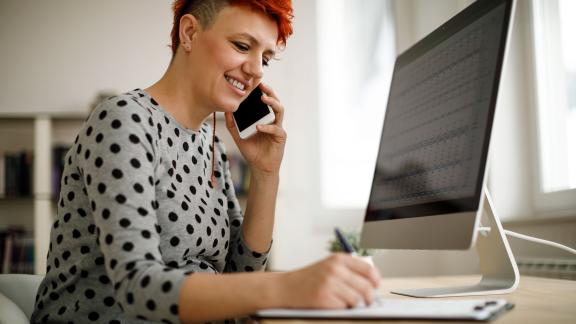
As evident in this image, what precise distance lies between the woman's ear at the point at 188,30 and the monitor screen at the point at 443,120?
48 centimetres

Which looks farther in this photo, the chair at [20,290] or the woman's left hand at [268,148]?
the woman's left hand at [268,148]

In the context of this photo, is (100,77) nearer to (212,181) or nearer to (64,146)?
(64,146)

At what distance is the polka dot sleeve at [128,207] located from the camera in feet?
2.53

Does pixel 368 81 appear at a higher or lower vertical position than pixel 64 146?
higher

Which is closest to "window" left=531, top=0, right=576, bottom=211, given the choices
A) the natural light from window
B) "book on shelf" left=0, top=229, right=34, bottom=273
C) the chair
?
the natural light from window

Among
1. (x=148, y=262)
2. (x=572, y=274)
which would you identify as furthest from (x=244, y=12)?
(x=572, y=274)

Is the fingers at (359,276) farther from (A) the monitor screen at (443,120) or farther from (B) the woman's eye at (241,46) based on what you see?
(B) the woman's eye at (241,46)

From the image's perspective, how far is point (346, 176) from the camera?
363cm

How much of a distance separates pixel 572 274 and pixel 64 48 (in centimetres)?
334

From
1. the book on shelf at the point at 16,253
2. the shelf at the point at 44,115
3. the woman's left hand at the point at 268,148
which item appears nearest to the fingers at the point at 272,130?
the woman's left hand at the point at 268,148

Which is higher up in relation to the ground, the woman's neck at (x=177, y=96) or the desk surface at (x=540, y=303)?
the woman's neck at (x=177, y=96)

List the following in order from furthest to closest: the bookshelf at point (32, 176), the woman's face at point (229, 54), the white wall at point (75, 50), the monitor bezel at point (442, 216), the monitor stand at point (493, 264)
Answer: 1. the white wall at point (75, 50)
2. the bookshelf at point (32, 176)
3. the woman's face at point (229, 54)
4. the monitor stand at point (493, 264)
5. the monitor bezel at point (442, 216)

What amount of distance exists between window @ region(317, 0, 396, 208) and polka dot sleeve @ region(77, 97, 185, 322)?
104 inches

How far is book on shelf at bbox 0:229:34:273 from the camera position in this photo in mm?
3367
